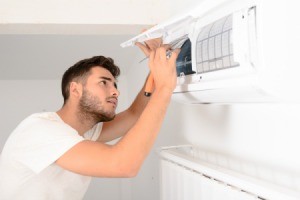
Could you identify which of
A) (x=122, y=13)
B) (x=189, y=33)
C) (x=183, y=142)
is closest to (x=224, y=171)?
(x=189, y=33)

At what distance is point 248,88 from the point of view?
70cm

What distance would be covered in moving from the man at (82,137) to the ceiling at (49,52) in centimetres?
74

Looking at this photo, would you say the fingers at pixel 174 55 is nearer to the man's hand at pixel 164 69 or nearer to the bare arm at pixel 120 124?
the man's hand at pixel 164 69

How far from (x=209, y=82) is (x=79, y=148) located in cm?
46

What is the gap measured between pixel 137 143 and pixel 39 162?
1.15 ft

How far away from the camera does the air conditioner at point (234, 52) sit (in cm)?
63

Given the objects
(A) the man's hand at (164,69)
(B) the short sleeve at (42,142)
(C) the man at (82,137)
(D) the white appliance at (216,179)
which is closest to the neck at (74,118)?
(C) the man at (82,137)

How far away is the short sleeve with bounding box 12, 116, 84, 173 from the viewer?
1.05 metres

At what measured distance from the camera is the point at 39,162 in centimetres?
108

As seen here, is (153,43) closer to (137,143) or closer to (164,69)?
(164,69)

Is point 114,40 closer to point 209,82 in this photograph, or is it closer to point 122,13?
point 122,13

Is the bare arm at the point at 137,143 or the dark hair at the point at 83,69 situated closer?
the bare arm at the point at 137,143

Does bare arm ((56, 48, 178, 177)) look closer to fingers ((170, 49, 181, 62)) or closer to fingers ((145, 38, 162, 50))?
fingers ((170, 49, 181, 62))

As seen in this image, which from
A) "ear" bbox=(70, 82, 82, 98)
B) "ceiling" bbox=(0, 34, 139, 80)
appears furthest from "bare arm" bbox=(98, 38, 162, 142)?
"ceiling" bbox=(0, 34, 139, 80)
